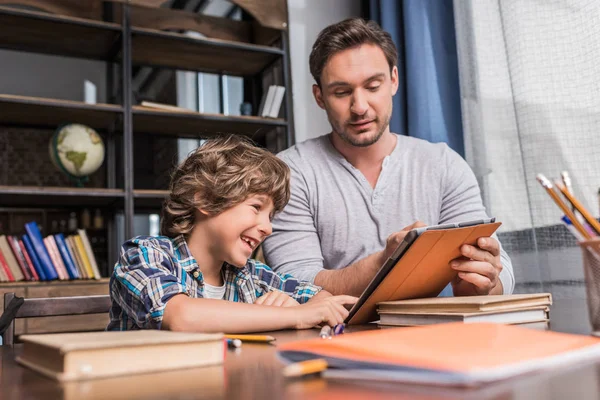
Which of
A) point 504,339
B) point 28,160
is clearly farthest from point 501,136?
point 28,160

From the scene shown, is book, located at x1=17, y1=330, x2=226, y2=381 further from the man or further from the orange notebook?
the man

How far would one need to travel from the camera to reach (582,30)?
1.71 m

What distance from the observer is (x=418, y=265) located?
0.87m

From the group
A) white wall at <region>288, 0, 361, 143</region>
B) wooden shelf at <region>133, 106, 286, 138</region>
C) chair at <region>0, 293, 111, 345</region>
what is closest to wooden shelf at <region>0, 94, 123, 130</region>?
wooden shelf at <region>133, 106, 286, 138</region>

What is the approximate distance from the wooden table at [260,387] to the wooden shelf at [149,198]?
1.97m

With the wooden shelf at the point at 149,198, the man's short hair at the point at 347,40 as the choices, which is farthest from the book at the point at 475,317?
the wooden shelf at the point at 149,198

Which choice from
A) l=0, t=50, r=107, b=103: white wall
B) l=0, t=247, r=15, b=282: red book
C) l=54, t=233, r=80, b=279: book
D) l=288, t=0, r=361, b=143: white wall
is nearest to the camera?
l=0, t=247, r=15, b=282: red book

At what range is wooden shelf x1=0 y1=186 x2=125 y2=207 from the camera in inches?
94.1

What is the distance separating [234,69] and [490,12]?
5.10 feet

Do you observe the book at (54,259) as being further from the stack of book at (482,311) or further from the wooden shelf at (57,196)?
the stack of book at (482,311)

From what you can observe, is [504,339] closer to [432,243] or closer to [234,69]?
[432,243]

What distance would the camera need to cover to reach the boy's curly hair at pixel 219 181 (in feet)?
3.84

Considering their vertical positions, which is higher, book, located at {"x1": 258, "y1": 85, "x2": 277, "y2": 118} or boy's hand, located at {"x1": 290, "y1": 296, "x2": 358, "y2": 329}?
book, located at {"x1": 258, "y1": 85, "x2": 277, "y2": 118}

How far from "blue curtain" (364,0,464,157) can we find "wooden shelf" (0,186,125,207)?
4.29ft
